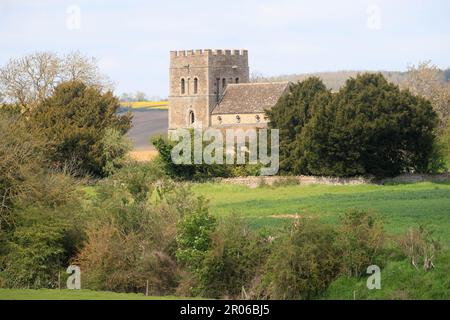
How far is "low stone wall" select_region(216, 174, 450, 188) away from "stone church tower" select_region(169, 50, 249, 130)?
18.6m

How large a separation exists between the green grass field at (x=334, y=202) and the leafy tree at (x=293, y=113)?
10.6 ft

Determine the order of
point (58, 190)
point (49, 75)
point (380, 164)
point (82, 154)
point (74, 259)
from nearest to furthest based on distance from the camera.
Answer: point (74, 259) < point (58, 190) < point (380, 164) < point (82, 154) < point (49, 75)

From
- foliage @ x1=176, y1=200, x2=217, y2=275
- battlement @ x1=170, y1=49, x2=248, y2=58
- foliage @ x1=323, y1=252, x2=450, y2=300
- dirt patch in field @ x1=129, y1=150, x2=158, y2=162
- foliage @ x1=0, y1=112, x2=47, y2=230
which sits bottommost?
dirt patch in field @ x1=129, y1=150, x2=158, y2=162

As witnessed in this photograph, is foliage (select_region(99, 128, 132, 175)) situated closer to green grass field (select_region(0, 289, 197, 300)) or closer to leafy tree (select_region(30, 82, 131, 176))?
leafy tree (select_region(30, 82, 131, 176))

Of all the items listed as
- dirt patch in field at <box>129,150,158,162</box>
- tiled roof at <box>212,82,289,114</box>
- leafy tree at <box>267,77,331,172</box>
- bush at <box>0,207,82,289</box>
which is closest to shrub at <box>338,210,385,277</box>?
bush at <box>0,207,82,289</box>

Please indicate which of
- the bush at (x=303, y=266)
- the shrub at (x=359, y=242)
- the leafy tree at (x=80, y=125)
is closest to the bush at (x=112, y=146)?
the leafy tree at (x=80, y=125)

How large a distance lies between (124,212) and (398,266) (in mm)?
11182

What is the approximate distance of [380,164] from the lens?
225ft

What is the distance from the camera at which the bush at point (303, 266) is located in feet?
130

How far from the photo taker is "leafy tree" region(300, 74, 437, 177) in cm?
6850

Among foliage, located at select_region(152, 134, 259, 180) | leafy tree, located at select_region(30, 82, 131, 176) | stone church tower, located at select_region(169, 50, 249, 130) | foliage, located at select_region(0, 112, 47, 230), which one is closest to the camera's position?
foliage, located at select_region(0, 112, 47, 230)

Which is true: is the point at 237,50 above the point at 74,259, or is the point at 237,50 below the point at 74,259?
above
